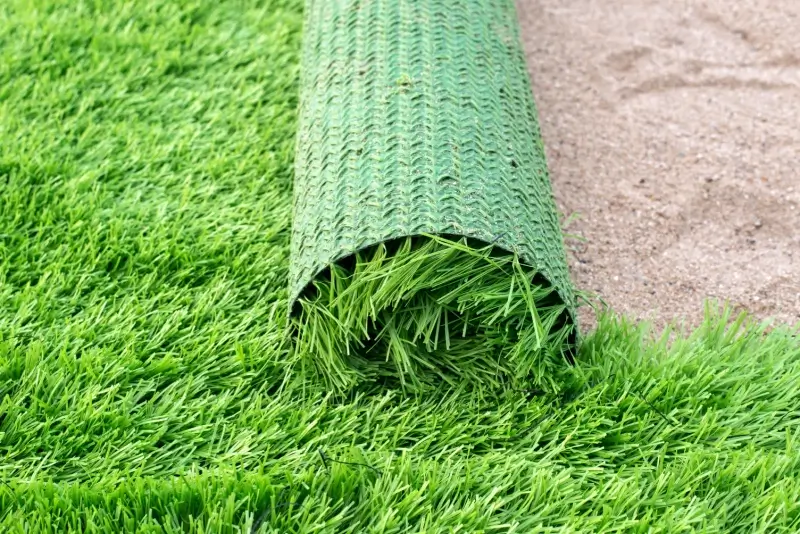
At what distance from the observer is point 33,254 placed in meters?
1.70

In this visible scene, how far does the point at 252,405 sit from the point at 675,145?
1.30m

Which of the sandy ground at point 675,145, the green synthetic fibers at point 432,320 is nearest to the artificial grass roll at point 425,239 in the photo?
the green synthetic fibers at point 432,320

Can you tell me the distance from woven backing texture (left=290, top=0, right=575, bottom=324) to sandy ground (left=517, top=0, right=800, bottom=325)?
0.89 ft

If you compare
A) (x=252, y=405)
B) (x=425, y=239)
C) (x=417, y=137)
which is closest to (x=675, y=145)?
(x=417, y=137)

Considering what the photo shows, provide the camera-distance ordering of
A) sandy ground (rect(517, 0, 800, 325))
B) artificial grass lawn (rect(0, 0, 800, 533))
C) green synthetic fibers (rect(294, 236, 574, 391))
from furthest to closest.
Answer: sandy ground (rect(517, 0, 800, 325)) → green synthetic fibers (rect(294, 236, 574, 391)) → artificial grass lawn (rect(0, 0, 800, 533))

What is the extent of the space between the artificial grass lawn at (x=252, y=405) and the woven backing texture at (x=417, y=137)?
181mm

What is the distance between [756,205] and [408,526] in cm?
122

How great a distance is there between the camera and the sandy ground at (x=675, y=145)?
184 centimetres

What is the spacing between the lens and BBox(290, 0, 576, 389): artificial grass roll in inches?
56.9

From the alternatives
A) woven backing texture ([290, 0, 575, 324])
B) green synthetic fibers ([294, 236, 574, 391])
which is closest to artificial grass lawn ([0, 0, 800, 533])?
green synthetic fibers ([294, 236, 574, 391])

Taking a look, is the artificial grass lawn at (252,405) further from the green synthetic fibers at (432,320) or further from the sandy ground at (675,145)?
the sandy ground at (675,145)

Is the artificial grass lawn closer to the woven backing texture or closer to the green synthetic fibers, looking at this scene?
the green synthetic fibers

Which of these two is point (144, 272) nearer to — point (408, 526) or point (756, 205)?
point (408, 526)

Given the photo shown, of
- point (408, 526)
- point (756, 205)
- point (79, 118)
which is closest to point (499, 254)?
point (408, 526)
